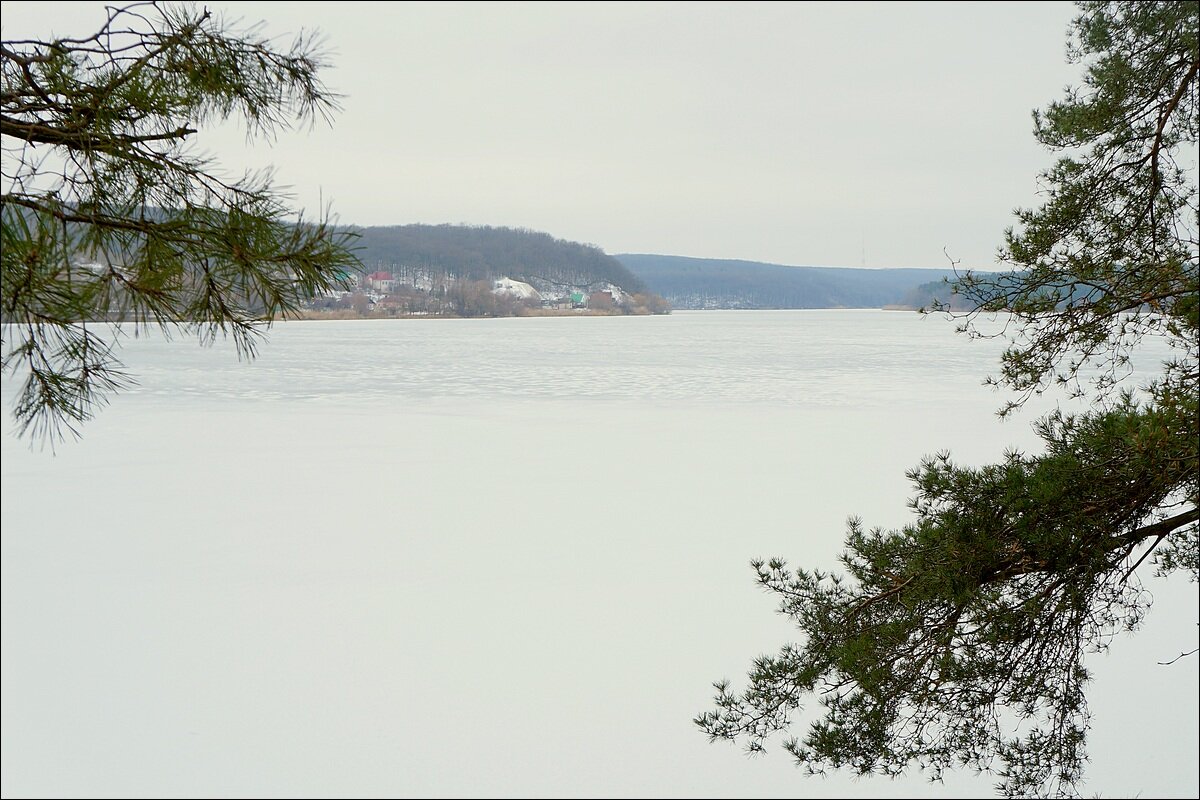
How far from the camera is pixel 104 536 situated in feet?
26.2

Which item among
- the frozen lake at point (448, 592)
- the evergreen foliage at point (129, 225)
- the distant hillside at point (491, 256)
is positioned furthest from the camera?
the distant hillside at point (491, 256)

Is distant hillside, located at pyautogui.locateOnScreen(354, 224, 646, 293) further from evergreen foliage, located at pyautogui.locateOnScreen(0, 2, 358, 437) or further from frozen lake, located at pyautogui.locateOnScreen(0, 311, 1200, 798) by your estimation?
evergreen foliage, located at pyautogui.locateOnScreen(0, 2, 358, 437)

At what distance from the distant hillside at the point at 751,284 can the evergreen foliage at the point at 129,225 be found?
51506 mm

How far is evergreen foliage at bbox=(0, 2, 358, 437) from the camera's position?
6.07 ft

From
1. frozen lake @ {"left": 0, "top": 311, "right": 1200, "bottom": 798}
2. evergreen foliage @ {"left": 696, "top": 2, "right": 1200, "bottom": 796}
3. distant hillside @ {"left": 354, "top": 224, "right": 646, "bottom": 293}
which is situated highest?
distant hillside @ {"left": 354, "top": 224, "right": 646, "bottom": 293}

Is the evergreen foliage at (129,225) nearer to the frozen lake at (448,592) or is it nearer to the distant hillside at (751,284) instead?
the frozen lake at (448,592)

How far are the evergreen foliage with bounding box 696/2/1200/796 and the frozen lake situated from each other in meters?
2.16

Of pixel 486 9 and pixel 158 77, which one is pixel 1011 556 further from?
pixel 486 9

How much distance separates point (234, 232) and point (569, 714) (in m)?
3.87

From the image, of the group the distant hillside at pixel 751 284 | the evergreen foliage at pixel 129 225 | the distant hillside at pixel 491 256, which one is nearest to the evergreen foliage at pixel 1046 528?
the evergreen foliage at pixel 129 225

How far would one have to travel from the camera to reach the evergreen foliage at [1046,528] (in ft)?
8.62

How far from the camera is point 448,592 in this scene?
6.94 m

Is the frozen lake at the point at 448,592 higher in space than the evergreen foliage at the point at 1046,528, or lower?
lower

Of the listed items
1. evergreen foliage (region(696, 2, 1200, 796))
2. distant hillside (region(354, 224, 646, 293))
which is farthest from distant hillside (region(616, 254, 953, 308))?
evergreen foliage (region(696, 2, 1200, 796))
